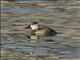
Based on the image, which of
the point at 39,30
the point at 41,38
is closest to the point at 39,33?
the point at 39,30

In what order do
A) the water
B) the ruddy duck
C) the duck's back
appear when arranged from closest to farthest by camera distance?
the water, the duck's back, the ruddy duck

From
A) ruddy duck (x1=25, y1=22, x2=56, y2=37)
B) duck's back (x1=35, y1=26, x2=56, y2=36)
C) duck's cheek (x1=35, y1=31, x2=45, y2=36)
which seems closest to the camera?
duck's back (x1=35, y1=26, x2=56, y2=36)

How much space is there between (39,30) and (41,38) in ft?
4.21

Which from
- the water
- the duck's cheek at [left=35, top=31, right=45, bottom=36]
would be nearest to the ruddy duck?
the duck's cheek at [left=35, top=31, right=45, bottom=36]

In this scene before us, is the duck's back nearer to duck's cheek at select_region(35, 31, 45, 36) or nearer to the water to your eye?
duck's cheek at select_region(35, 31, 45, 36)

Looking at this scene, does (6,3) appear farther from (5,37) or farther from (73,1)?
(5,37)

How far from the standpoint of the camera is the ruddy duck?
15509mm

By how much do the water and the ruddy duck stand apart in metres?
0.21

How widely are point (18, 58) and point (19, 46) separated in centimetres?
166

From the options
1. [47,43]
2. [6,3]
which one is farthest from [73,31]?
[6,3]

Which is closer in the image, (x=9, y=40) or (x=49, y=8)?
(x=9, y=40)

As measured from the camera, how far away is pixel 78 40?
554 inches

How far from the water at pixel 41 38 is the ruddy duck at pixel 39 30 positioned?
21 centimetres

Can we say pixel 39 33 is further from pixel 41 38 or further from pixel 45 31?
pixel 41 38
